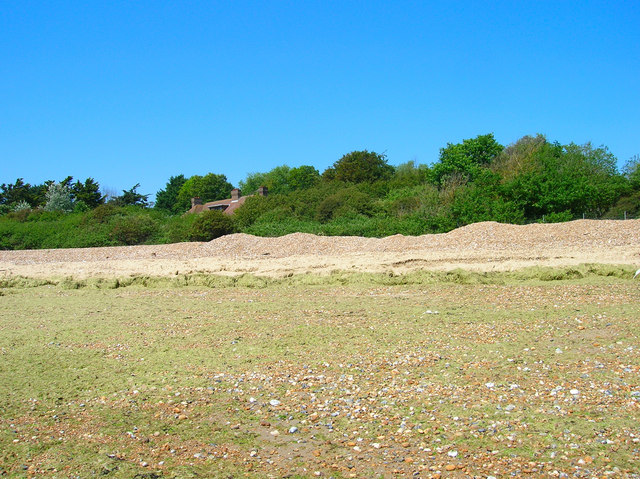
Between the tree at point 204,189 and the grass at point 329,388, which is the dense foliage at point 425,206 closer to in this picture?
the grass at point 329,388

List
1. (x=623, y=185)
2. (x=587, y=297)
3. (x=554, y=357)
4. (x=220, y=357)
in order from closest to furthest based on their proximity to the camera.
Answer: (x=554, y=357) < (x=220, y=357) < (x=587, y=297) < (x=623, y=185)

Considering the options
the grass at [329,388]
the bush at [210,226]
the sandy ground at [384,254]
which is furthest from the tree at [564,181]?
the grass at [329,388]

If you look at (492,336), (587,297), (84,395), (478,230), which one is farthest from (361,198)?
(84,395)

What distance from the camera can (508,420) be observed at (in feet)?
17.1

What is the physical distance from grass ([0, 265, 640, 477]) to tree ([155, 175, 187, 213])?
241ft

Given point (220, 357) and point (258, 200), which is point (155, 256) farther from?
point (220, 357)

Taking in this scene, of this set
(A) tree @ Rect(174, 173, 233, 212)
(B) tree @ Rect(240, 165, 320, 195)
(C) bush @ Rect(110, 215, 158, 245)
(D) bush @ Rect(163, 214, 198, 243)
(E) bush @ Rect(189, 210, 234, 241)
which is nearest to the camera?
(E) bush @ Rect(189, 210, 234, 241)

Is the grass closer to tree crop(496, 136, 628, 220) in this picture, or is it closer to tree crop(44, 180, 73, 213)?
tree crop(496, 136, 628, 220)

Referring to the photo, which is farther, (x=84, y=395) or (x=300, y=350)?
(x=300, y=350)

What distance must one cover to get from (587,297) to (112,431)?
7.98m

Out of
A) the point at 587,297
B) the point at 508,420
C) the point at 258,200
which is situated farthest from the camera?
the point at 258,200

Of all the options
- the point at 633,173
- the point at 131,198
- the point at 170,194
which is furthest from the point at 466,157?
the point at 170,194

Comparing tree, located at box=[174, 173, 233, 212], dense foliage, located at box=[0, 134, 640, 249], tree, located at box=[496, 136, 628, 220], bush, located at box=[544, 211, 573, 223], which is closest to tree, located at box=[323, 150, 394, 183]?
dense foliage, located at box=[0, 134, 640, 249]

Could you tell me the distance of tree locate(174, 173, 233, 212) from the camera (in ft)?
272
